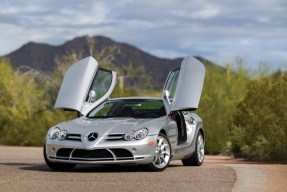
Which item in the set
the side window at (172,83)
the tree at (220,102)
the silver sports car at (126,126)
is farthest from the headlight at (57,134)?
the tree at (220,102)

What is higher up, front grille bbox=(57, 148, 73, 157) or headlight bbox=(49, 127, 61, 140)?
headlight bbox=(49, 127, 61, 140)

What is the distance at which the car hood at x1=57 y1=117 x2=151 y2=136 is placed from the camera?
45.3 ft

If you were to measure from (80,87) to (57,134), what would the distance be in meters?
1.76

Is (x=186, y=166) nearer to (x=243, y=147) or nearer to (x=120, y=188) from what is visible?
(x=120, y=188)

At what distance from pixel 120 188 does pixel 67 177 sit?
75.9 inches

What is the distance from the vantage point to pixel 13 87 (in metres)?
55.0

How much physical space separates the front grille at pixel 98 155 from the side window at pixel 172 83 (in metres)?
2.06

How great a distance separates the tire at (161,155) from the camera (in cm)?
1409

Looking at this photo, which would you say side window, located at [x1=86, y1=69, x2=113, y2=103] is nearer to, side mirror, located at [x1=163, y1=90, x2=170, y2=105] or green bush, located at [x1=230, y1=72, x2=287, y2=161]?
side mirror, located at [x1=163, y1=90, x2=170, y2=105]

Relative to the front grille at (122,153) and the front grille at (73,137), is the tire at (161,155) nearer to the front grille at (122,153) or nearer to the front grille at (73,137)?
the front grille at (122,153)

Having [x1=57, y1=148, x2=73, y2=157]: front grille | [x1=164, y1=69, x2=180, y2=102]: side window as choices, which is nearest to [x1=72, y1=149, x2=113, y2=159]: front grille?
[x1=57, y1=148, x2=73, y2=157]: front grille

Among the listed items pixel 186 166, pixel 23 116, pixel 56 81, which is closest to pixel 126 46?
pixel 56 81

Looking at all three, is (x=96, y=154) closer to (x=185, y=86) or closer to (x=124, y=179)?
(x=124, y=179)

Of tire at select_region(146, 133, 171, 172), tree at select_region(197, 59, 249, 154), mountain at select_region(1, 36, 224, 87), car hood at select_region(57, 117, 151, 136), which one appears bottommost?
mountain at select_region(1, 36, 224, 87)
